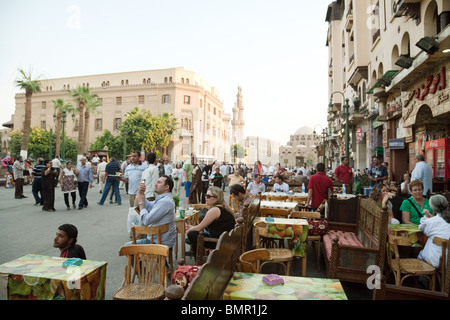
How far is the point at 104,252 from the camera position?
19.9 feet

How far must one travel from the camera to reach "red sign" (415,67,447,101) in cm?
944

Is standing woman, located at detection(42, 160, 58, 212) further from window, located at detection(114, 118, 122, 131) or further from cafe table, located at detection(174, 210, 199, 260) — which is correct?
window, located at detection(114, 118, 122, 131)

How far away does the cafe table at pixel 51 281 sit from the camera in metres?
2.69

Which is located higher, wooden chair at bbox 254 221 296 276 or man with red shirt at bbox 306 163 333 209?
man with red shirt at bbox 306 163 333 209

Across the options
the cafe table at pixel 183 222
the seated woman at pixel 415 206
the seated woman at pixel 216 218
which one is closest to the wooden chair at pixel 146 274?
the seated woman at pixel 216 218

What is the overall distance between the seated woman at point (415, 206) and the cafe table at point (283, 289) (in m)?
3.11

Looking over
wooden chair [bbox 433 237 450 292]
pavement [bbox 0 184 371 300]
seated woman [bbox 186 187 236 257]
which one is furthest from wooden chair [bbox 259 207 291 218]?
wooden chair [bbox 433 237 450 292]

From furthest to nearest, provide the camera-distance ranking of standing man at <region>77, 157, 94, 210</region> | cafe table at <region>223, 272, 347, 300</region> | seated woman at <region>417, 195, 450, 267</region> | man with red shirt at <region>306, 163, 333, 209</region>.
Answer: standing man at <region>77, 157, 94, 210</region> < man with red shirt at <region>306, 163, 333, 209</region> < seated woman at <region>417, 195, 450, 267</region> < cafe table at <region>223, 272, 347, 300</region>

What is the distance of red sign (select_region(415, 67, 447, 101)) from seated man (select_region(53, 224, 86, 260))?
10644 millimetres

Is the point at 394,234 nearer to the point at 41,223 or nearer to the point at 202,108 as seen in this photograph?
the point at 41,223

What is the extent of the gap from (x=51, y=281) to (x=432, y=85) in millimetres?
11579

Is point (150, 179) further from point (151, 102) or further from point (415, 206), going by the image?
point (151, 102)

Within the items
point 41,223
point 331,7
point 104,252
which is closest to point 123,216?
point 41,223

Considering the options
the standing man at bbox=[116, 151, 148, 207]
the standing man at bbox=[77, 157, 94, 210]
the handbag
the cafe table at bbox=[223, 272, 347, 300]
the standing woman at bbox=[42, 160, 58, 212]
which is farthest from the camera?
the standing man at bbox=[77, 157, 94, 210]
